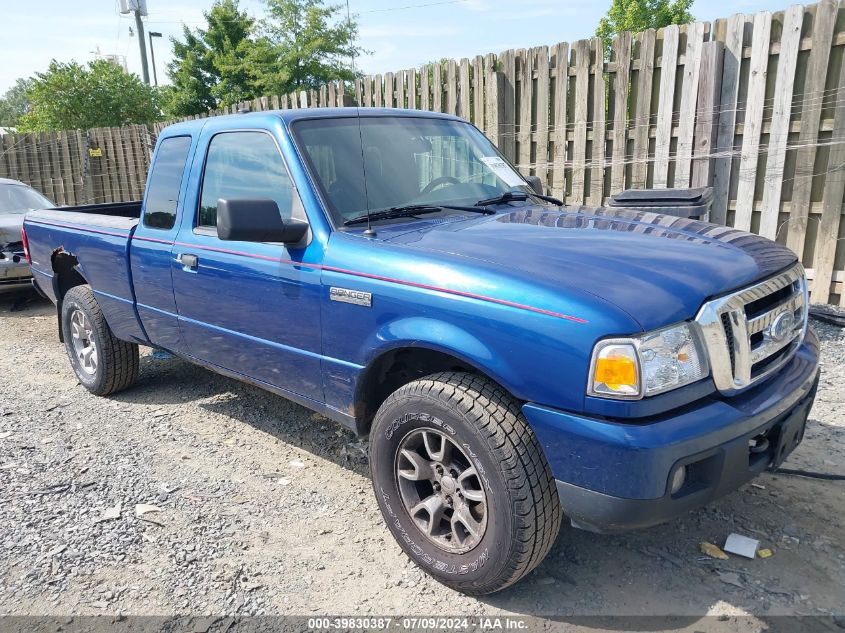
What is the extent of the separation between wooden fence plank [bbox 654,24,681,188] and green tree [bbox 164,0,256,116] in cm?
2794

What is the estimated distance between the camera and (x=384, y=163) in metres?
3.35

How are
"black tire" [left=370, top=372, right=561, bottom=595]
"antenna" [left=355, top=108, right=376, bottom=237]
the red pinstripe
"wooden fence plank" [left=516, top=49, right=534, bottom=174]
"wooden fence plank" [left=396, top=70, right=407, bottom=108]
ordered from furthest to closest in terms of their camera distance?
1. "wooden fence plank" [left=396, top=70, right=407, bottom=108]
2. "wooden fence plank" [left=516, top=49, right=534, bottom=174]
3. "antenna" [left=355, top=108, right=376, bottom=237]
4. "black tire" [left=370, top=372, right=561, bottom=595]
5. the red pinstripe

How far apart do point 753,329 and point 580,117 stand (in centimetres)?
495

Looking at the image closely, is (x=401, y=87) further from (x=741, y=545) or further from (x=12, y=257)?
(x=741, y=545)

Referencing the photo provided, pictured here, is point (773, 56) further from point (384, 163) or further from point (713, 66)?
point (384, 163)

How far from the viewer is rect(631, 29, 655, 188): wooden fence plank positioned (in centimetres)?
632

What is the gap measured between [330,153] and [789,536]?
9.35ft

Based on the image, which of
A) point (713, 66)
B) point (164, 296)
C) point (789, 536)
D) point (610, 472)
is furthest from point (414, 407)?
point (713, 66)

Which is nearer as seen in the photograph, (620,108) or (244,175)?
(244,175)

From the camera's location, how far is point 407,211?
320 cm

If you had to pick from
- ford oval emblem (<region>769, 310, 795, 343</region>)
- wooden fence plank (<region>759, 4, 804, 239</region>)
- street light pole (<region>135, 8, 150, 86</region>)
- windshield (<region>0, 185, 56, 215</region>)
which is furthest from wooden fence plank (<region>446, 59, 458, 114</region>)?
street light pole (<region>135, 8, 150, 86</region>)

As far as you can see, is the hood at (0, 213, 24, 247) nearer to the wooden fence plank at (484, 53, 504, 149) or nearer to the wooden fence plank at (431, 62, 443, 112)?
the wooden fence plank at (431, 62, 443, 112)

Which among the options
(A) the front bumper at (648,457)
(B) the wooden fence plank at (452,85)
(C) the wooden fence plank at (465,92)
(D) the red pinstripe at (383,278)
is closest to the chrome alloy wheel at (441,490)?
(A) the front bumper at (648,457)

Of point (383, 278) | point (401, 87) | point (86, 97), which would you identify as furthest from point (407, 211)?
point (86, 97)
